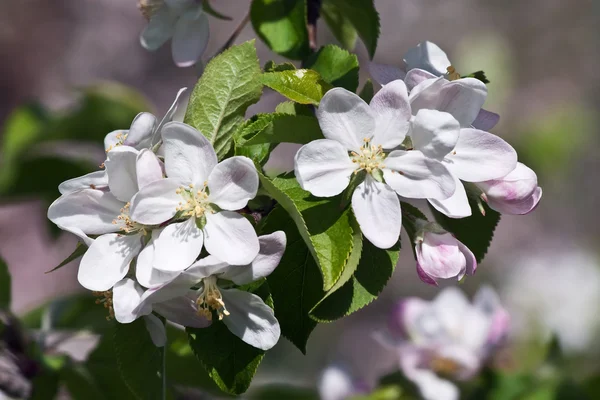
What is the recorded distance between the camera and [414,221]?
37.6 inches

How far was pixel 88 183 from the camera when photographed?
92 centimetres

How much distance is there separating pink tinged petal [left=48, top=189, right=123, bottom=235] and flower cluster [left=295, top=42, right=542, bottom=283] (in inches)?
9.8

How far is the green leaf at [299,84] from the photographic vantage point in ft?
2.92

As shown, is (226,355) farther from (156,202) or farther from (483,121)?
(483,121)

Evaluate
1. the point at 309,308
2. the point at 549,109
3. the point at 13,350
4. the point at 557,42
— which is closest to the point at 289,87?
the point at 309,308

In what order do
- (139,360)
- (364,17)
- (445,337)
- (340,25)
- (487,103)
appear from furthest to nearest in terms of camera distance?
1. (487,103)
2. (445,337)
3. (340,25)
4. (364,17)
5. (139,360)

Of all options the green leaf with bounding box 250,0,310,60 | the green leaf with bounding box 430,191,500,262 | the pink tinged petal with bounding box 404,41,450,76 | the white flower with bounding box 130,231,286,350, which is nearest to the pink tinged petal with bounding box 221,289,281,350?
the white flower with bounding box 130,231,286,350

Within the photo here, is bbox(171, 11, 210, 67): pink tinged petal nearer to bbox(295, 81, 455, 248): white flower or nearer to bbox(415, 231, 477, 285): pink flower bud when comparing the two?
bbox(295, 81, 455, 248): white flower

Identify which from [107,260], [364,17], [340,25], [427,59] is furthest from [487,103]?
[107,260]

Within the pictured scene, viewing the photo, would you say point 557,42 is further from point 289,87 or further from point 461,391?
point 289,87

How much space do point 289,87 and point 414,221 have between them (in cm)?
25

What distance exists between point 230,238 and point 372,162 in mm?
203

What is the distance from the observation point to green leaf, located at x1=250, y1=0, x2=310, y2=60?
1239 mm

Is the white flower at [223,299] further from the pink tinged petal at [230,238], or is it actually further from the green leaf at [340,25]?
the green leaf at [340,25]
